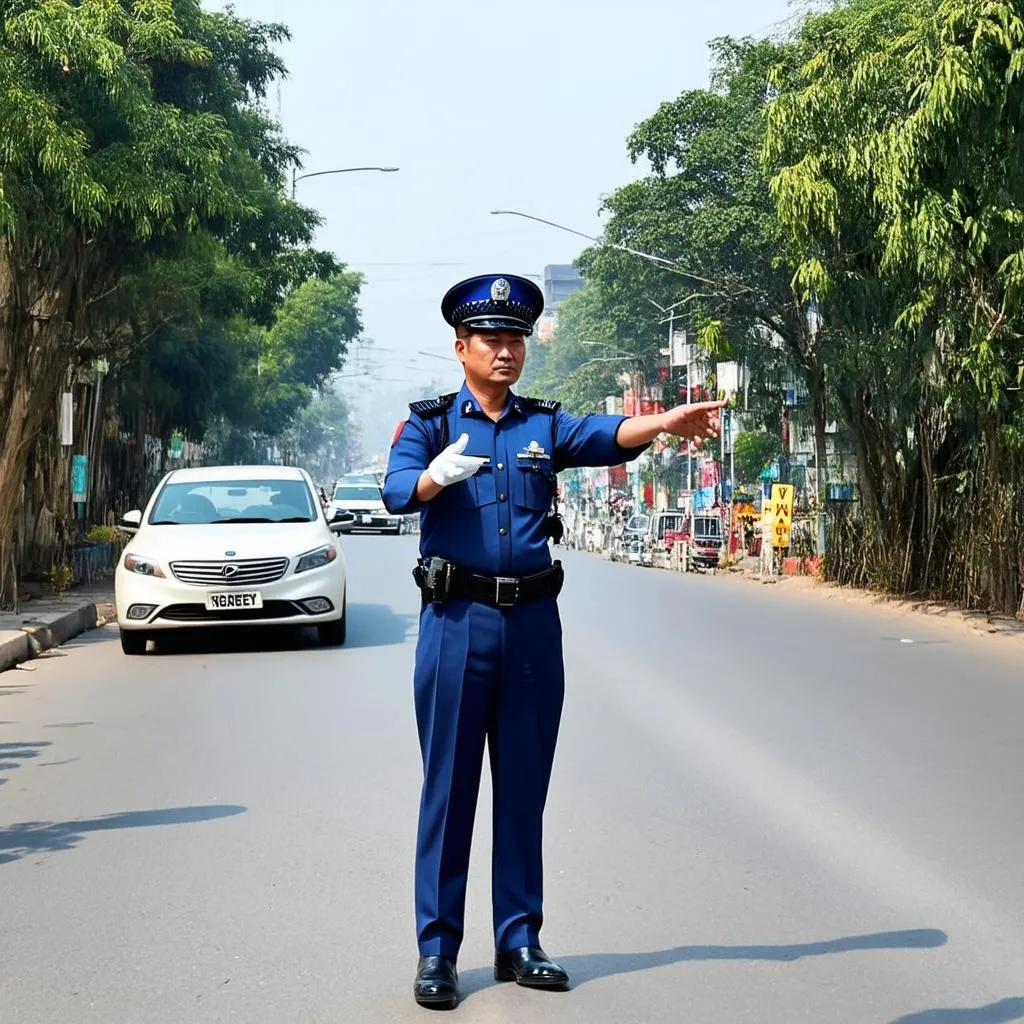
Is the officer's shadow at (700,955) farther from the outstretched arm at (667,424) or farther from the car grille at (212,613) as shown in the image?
the car grille at (212,613)

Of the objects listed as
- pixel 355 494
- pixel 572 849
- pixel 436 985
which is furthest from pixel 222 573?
pixel 355 494

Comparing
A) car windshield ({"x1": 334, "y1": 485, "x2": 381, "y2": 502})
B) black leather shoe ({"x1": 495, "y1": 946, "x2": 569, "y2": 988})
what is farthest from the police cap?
car windshield ({"x1": 334, "y1": 485, "x2": 381, "y2": 502})

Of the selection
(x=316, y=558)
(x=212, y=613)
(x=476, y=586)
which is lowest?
(x=212, y=613)

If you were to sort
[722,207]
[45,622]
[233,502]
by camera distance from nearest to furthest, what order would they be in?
[233,502] < [45,622] < [722,207]

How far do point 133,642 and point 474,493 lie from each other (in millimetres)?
11689

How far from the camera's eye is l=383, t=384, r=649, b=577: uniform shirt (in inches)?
210

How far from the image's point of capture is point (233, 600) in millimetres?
16016

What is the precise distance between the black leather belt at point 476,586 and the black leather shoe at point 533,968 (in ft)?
3.27

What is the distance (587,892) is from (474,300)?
7.76ft

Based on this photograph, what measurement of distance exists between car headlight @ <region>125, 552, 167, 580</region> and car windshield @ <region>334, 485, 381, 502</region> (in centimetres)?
4548

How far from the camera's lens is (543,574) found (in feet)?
17.7

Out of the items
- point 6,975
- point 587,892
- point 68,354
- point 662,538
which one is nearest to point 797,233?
point 68,354

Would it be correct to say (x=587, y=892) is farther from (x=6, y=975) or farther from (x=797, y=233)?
(x=797, y=233)

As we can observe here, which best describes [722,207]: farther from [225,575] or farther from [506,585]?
[506,585]
